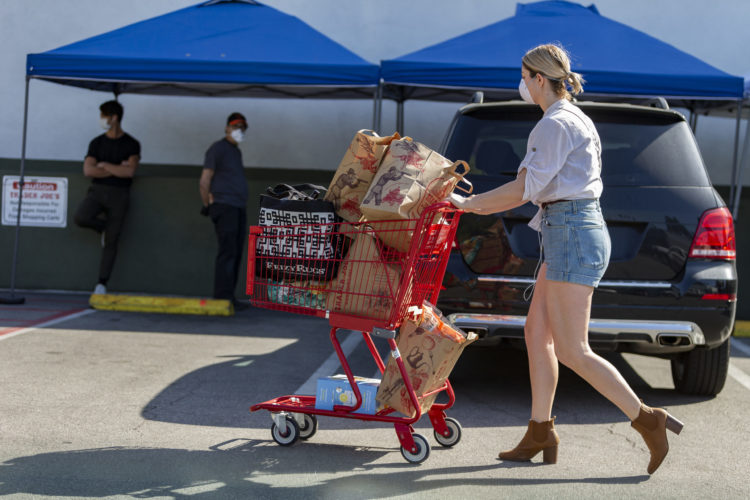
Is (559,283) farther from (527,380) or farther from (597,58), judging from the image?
(597,58)

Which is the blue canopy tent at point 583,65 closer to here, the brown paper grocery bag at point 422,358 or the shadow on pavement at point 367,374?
the shadow on pavement at point 367,374

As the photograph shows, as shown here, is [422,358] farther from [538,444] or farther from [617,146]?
[617,146]

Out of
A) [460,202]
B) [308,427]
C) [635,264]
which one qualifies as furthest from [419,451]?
[635,264]

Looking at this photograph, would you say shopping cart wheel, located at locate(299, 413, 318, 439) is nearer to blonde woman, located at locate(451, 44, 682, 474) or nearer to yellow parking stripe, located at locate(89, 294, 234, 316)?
blonde woman, located at locate(451, 44, 682, 474)

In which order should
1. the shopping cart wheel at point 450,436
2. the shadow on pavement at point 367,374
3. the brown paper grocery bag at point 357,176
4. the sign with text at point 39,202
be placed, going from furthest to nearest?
the sign with text at point 39,202 → the shadow on pavement at point 367,374 → the shopping cart wheel at point 450,436 → the brown paper grocery bag at point 357,176

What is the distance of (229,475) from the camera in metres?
4.00

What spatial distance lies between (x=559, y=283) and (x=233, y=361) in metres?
3.37

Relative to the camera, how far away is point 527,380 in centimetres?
655

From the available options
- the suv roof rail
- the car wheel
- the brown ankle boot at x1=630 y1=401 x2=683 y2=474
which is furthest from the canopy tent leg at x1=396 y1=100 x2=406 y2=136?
the brown ankle boot at x1=630 y1=401 x2=683 y2=474

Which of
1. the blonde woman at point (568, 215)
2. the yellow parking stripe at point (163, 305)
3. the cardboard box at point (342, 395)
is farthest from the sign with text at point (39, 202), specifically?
the blonde woman at point (568, 215)

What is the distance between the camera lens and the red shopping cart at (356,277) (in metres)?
4.07

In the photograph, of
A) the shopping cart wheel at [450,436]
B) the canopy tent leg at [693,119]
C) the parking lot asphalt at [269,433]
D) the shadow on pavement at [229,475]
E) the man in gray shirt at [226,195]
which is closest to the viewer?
the shadow on pavement at [229,475]

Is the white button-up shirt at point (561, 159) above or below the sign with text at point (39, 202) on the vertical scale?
above

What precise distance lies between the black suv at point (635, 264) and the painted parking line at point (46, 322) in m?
4.06
